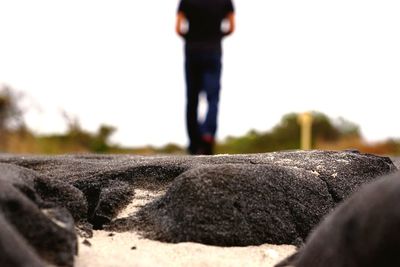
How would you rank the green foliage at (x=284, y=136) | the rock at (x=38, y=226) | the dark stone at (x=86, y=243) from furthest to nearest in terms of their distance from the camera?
1. the green foliage at (x=284, y=136)
2. the dark stone at (x=86, y=243)
3. the rock at (x=38, y=226)

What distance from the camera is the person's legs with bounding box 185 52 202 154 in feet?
25.5

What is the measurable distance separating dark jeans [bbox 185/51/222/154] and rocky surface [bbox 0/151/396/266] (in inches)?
161

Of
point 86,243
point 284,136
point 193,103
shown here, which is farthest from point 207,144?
point 284,136

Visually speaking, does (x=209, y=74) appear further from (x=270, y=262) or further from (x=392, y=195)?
(x=392, y=195)

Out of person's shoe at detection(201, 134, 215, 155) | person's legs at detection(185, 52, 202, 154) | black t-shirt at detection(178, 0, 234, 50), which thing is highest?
black t-shirt at detection(178, 0, 234, 50)

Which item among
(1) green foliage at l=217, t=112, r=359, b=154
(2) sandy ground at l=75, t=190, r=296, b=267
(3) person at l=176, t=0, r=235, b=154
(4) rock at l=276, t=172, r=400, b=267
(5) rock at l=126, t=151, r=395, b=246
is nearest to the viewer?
(4) rock at l=276, t=172, r=400, b=267

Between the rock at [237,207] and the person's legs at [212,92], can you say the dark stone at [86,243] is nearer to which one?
the rock at [237,207]

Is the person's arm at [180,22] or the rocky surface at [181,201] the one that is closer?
the rocky surface at [181,201]

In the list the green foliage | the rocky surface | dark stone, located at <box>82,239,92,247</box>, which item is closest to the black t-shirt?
the rocky surface

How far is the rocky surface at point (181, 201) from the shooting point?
2381mm

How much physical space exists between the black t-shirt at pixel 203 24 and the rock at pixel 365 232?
561cm

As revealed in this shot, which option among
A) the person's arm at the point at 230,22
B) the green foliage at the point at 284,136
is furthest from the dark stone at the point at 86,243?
the green foliage at the point at 284,136

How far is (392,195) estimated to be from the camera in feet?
6.12

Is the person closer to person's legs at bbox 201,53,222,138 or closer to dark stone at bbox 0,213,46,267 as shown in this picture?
person's legs at bbox 201,53,222,138
